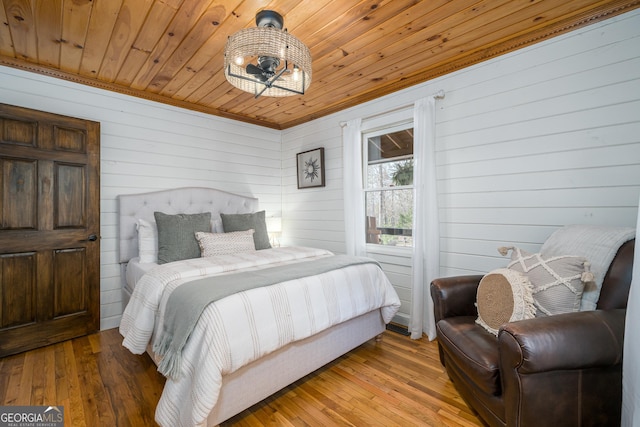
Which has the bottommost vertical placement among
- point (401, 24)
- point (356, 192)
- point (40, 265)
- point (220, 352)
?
point (220, 352)

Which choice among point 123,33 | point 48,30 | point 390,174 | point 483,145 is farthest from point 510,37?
point 48,30

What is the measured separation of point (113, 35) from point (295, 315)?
7.73 ft

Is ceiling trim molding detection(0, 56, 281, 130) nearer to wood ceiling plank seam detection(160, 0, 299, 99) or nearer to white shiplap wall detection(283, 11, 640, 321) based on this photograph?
wood ceiling plank seam detection(160, 0, 299, 99)

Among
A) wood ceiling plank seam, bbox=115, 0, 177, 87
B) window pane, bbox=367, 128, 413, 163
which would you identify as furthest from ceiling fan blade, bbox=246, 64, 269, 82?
window pane, bbox=367, 128, 413, 163

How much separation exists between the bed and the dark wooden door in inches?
16.6

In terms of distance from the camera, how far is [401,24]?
6.52ft

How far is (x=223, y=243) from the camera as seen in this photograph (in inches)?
109

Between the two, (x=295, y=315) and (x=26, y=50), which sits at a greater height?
(x=26, y=50)

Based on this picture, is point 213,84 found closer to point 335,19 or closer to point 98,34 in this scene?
point 98,34

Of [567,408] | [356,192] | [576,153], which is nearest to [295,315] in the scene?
[567,408]

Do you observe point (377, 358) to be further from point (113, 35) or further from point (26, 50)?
point (26, 50)

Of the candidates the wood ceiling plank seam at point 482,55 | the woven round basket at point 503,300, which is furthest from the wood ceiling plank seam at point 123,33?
the woven round basket at point 503,300

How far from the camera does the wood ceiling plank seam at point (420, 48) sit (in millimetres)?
1911

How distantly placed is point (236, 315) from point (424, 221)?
190 cm
